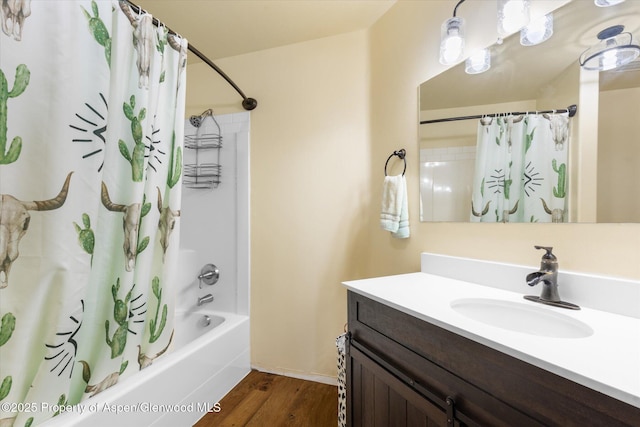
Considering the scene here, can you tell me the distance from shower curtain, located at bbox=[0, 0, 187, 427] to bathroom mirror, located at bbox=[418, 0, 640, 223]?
1.33m

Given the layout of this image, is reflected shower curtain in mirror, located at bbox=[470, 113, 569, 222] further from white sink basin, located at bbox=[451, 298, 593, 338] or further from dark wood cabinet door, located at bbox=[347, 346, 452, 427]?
dark wood cabinet door, located at bbox=[347, 346, 452, 427]

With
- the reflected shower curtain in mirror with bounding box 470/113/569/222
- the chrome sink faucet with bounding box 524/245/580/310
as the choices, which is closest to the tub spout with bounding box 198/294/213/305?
the reflected shower curtain in mirror with bounding box 470/113/569/222

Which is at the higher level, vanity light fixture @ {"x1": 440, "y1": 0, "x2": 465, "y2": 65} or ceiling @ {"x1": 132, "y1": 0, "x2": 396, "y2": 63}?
ceiling @ {"x1": 132, "y1": 0, "x2": 396, "y2": 63}

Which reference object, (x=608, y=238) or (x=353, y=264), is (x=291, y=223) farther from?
(x=608, y=238)

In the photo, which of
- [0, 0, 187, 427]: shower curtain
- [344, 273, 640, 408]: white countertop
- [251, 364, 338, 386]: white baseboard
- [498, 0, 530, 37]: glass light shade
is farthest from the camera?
[251, 364, 338, 386]: white baseboard

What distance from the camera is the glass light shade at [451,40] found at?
1.13 m

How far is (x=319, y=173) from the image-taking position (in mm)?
1740

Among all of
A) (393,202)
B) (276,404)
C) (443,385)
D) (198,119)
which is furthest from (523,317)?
(198,119)

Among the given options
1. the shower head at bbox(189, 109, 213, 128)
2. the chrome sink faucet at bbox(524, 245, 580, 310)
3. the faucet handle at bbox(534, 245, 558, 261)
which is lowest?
the chrome sink faucet at bbox(524, 245, 580, 310)

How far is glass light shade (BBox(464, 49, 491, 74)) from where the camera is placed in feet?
3.62

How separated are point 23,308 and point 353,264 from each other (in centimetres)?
141

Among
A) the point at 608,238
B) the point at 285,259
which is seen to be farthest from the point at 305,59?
the point at 608,238

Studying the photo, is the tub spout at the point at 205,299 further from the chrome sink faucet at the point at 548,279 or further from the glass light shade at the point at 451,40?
the glass light shade at the point at 451,40

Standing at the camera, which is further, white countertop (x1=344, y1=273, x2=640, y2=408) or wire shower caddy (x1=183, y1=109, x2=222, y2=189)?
wire shower caddy (x1=183, y1=109, x2=222, y2=189)
